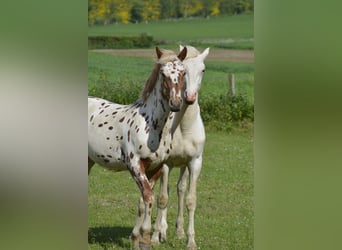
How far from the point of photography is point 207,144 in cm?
346

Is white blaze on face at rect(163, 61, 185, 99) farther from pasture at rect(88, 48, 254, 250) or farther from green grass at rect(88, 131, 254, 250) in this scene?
green grass at rect(88, 131, 254, 250)

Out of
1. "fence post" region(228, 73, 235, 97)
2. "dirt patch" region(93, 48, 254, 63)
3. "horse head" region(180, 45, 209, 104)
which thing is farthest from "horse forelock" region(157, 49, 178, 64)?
"fence post" region(228, 73, 235, 97)

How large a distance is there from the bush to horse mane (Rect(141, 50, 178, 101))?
1.03ft

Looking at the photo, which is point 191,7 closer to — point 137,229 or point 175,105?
point 175,105

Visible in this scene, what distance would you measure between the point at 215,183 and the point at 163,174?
0.30 m

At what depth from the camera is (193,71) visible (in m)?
3.06

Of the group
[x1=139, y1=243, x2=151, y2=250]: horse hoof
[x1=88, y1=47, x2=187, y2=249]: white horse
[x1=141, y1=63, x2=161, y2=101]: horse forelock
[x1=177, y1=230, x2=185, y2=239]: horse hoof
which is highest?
[x1=141, y1=63, x2=161, y2=101]: horse forelock

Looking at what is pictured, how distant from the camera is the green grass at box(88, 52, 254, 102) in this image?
3217 millimetres

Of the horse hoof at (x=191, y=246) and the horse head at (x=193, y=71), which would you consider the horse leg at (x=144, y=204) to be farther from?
the horse head at (x=193, y=71)

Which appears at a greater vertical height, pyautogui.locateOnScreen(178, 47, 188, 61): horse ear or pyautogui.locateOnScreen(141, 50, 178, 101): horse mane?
pyautogui.locateOnScreen(178, 47, 188, 61): horse ear

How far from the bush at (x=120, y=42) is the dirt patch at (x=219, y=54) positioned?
0.08ft

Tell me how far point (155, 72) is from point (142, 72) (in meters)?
0.35

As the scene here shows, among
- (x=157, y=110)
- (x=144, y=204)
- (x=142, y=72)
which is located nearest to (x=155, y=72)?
(x=157, y=110)
